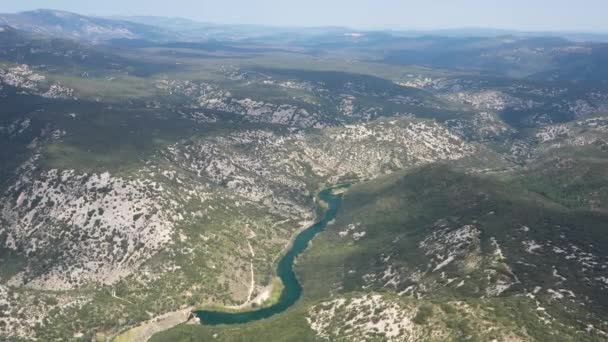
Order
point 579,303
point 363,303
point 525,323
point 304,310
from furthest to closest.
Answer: point 304,310 → point 363,303 → point 579,303 → point 525,323

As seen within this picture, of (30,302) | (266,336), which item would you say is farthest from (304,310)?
(30,302)

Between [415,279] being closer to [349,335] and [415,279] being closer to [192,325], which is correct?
[349,335]

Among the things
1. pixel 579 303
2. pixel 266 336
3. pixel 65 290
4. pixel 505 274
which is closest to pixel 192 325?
pixel 266 336

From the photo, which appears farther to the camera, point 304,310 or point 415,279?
point 415,279

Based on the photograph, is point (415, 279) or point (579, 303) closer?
point (579, 303)

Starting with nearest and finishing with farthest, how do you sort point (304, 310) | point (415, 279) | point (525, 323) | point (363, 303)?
point (525, 323), point (363, 303), point (304, 310), point (415, 279)

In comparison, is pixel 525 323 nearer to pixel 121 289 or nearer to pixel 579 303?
pixel 579 303

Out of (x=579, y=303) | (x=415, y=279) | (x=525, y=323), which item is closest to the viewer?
(x=525, y=323)

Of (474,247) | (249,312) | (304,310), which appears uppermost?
(474,247)

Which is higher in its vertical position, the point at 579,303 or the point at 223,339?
the point at 579,303
